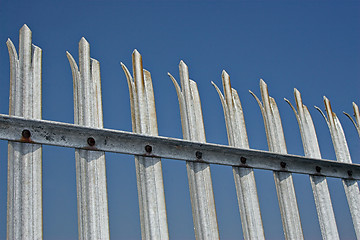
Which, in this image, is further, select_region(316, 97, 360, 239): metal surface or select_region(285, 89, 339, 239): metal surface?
select_region(316, 97, 360, 239): metal surface

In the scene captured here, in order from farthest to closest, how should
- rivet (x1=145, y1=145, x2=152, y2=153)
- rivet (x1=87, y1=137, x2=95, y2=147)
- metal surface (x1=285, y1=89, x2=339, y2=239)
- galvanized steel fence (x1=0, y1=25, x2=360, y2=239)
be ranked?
metal surface (x1=285, y1=89, x2=339, y2=239)
rivet (x1=145, y1=145, x2=152, y2=153)
rivet (x1=87, y1=137, x2=95, y2=147)
galvanized steel fence (x1=0, y1=25, x2=360, y2=239)

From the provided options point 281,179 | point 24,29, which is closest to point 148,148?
point 24,29

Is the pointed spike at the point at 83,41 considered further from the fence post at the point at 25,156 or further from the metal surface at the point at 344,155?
the metal surface at the point at 344,155

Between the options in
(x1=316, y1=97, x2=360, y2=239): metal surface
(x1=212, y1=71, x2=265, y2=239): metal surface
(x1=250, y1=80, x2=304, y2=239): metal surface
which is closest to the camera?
(x1=212, y1=71, x2=265, y2=239): metal surface

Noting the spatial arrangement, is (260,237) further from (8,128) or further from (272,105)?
(8,128)

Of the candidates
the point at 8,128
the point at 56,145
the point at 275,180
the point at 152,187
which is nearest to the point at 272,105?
the point at 275,180

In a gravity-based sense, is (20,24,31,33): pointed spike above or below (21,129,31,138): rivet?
above

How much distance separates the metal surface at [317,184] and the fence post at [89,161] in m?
1.90

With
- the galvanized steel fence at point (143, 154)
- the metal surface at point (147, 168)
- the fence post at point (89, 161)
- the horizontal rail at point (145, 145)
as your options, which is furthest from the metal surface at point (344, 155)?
the fence post at point (89, 161)

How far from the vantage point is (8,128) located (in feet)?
8.95

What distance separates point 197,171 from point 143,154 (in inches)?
16.6

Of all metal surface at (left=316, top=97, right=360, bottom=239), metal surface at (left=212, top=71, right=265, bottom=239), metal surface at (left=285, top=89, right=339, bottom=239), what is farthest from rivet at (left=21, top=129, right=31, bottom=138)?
metal surface at (left=316, top=97, right=360, bottom=239)

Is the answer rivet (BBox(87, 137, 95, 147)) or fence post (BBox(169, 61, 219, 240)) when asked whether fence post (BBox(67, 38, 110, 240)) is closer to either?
rivet (BBox(87, 137, 95, 147))

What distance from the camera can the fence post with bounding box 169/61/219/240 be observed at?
318 centimetres
